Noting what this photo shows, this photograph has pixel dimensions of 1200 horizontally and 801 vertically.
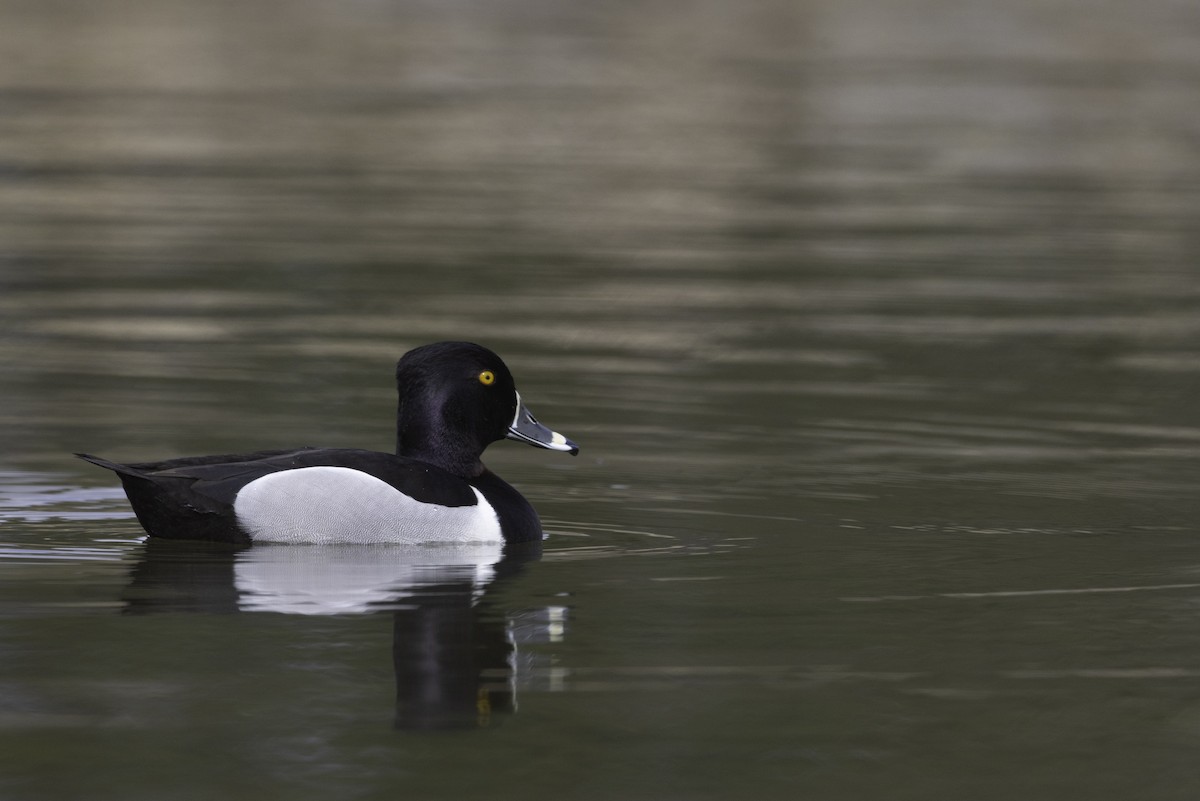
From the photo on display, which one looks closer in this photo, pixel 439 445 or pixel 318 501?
pixel 318 501

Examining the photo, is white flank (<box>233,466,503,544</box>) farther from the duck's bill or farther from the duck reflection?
the duck's bill

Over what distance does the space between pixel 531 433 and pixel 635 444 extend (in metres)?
1.78

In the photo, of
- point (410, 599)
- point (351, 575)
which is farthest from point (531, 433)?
point (410, 599)

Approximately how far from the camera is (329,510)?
9539 millimetres

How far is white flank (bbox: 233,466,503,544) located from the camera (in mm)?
9484

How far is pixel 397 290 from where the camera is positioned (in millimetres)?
18125

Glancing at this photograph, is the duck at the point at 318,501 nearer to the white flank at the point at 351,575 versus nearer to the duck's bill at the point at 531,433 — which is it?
the white flank at the point at 351,575

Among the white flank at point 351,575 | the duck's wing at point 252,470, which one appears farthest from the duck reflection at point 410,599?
the duck's wing at point 252,470

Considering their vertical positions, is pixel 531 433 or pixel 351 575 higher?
pixel 531 433

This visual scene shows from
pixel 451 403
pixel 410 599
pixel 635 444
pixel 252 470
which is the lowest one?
pixel 410 599

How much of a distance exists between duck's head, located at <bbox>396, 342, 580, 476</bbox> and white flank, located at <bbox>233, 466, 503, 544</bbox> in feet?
1.69

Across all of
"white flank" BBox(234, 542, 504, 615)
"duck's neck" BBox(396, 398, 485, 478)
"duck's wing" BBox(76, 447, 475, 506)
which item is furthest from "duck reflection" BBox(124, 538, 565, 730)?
"duck's neck" BBox(396, 398, 485, 478)

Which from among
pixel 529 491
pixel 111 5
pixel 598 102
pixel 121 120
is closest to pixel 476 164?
pixel 121 120

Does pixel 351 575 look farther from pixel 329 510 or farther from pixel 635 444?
pixel 635 444
